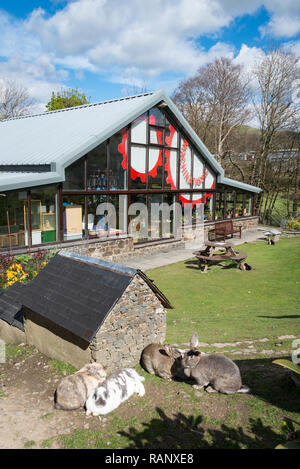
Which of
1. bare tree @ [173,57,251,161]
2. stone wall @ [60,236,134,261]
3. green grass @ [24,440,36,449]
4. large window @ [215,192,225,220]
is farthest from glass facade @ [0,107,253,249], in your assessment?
bare tree @ [173,57,251,161]

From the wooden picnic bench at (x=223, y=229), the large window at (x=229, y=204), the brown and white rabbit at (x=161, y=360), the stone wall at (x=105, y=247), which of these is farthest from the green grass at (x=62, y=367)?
the large window at (x=229, y=204)

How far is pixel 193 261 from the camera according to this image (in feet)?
55.6

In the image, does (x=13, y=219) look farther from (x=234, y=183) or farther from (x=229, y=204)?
→ (x=229, y=204)

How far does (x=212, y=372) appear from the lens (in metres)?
5.93

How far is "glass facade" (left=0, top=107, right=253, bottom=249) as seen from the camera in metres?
13.6

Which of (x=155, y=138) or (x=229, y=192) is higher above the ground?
(x=155, y=138)

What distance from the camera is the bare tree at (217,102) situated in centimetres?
3409

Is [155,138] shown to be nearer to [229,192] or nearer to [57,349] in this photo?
[229,192]

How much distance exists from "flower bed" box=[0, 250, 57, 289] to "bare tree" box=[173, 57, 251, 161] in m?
24.0

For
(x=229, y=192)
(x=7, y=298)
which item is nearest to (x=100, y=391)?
(x=7, y=298)

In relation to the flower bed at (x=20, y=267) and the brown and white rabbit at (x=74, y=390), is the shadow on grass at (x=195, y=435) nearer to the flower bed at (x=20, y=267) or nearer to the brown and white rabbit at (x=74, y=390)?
the brown and white rabbit at (x=74, y=390)

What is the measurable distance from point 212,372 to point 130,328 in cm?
174
